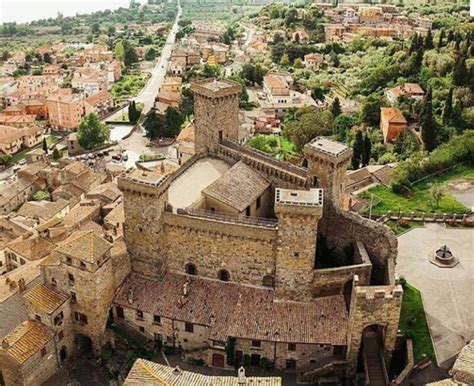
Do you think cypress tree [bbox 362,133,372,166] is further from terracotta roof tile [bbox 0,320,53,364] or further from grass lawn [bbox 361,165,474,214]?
terracotta roof tile [bbox 0,320,53,364]

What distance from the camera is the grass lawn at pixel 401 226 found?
46188 mm

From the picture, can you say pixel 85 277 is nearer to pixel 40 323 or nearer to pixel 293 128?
pixel 40 323

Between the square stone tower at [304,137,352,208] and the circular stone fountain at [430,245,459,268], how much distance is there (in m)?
9.11

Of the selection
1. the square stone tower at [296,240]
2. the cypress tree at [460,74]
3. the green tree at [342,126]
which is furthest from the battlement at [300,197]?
the cypress tree at [460,74]

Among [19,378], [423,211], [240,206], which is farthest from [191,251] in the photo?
[423,211]

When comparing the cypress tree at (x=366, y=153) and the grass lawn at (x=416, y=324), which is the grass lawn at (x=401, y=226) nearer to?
the grass lawn at (x=416, y=324)

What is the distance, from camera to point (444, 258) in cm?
4138

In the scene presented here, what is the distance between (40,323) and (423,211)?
32872 mm

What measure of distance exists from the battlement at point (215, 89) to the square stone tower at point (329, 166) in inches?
383

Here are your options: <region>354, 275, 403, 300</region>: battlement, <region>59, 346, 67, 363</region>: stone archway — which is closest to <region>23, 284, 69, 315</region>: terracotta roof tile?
<region>59, 346, 67, 363</region>: stone archway

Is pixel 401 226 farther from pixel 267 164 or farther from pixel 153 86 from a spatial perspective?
pixel 153 86

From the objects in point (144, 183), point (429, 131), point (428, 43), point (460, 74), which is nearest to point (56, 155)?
point (429, 131)

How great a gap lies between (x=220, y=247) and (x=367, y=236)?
980cm

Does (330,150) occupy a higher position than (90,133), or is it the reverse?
(330,150)
